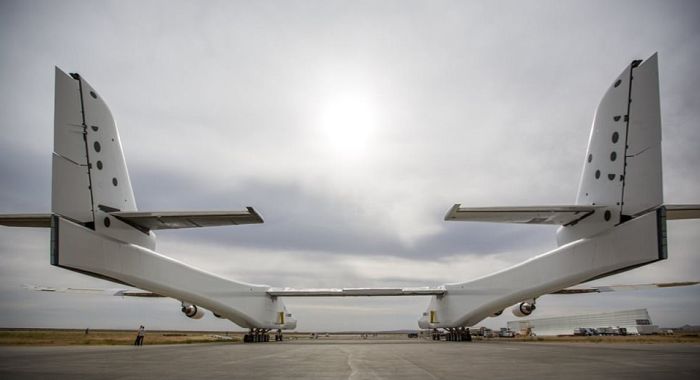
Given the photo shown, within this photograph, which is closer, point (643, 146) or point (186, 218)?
point (643, 146)

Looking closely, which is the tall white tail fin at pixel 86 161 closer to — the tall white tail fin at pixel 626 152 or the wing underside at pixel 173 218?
the wing underside at pixel 173 218

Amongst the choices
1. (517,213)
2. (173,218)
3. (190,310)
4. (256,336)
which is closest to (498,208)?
(517,213)

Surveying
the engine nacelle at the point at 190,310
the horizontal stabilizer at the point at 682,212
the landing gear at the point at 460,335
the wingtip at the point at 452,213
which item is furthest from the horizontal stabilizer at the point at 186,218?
the landing gear at the point at 460,335

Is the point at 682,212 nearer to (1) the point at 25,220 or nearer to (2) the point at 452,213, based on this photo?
(2) the point at 452,213

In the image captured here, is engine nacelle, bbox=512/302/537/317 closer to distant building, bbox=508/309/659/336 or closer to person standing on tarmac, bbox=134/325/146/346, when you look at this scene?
person standing on tarmac, bbox=134/325/146/346

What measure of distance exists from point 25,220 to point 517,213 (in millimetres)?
14056

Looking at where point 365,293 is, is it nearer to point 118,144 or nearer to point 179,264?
point 179,264

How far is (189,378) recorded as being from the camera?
831 cm

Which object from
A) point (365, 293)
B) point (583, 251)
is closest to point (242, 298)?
point (365, 293)

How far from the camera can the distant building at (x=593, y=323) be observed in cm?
5119

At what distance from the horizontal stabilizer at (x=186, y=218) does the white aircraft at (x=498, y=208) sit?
4cm

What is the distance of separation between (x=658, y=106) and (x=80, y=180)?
1646 cm

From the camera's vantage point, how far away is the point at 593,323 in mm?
56562

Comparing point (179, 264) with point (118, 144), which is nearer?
point (118, 144)
